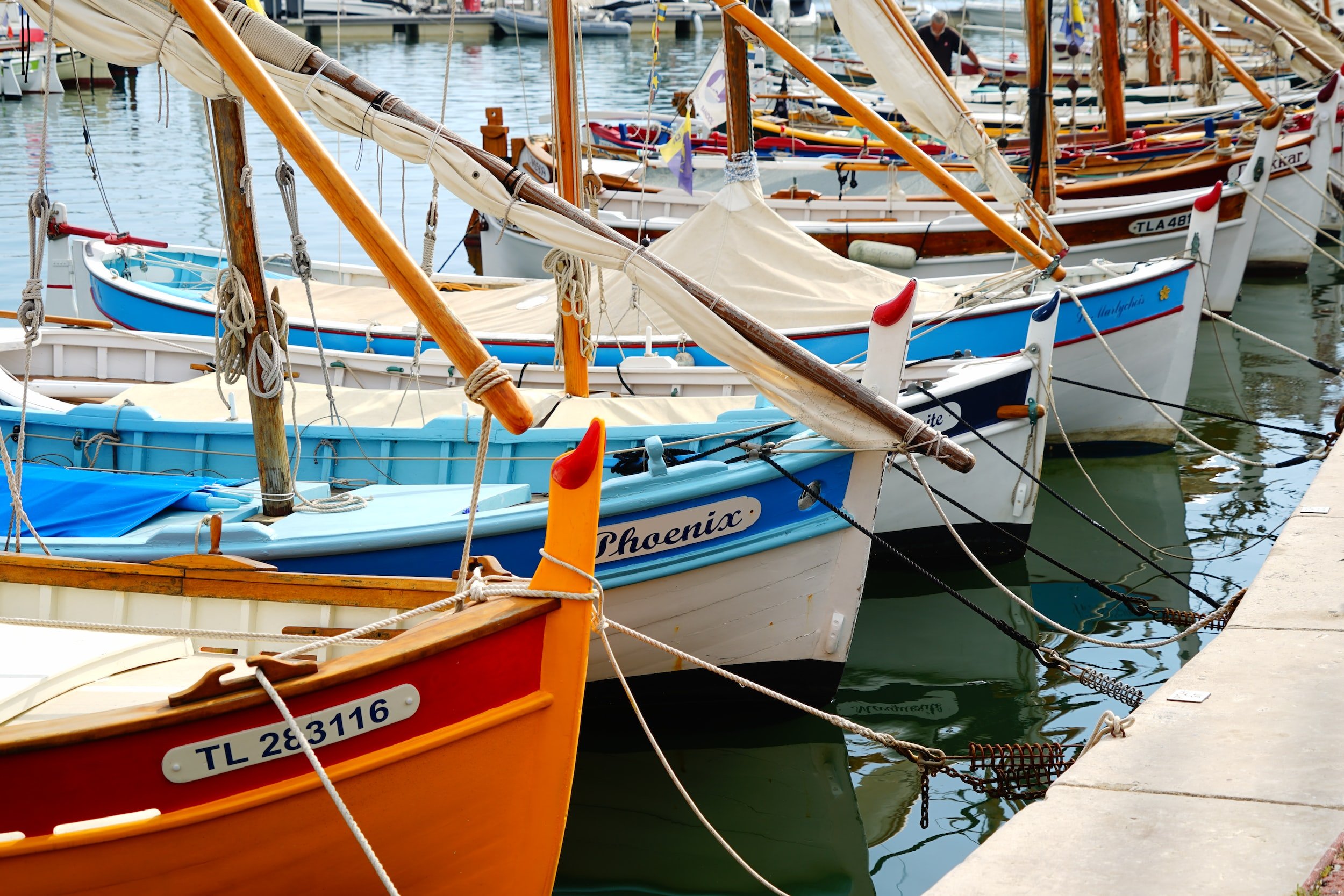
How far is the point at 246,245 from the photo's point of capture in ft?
20.5

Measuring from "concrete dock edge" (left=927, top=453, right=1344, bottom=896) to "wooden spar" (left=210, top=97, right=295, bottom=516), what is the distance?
4.14 m

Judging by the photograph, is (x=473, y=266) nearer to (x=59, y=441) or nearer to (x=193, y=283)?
Answer: (x=193, y=283)

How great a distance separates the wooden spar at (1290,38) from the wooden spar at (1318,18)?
43 cm

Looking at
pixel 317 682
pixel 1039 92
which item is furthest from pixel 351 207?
pixel 1039 92

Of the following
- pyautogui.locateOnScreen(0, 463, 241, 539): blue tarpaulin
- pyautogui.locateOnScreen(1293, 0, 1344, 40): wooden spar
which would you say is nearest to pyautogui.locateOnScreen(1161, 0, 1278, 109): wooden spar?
pyautogui.locateOnScreen(1293, 0, 1344, 40): wooden spar

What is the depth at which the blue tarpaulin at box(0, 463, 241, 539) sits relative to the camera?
6.72m

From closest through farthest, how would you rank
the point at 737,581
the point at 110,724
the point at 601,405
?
the point at 110,724, the point at 737,581, the point at 601,405

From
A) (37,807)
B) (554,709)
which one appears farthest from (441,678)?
(37,807)

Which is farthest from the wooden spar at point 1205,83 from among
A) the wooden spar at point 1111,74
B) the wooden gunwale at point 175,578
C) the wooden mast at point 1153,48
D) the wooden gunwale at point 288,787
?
the wooden gunwale at point 288,787

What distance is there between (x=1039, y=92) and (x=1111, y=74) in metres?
7.37

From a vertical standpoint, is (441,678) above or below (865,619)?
above

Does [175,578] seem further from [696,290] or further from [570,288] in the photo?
[570,288]

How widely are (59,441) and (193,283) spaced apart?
605 cm

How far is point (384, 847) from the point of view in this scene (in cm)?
436
